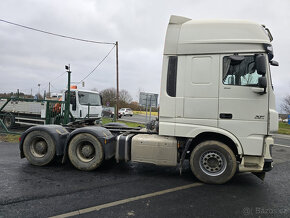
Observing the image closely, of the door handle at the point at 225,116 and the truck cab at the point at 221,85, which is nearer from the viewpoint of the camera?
the truck cab at the point at 221,85

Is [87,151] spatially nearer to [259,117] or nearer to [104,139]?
[104,139]

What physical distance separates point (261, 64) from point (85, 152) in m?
4.35

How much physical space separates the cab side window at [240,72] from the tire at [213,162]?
1.35m

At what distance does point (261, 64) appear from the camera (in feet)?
12.6

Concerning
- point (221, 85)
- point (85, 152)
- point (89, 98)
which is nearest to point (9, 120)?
point (89, 98)

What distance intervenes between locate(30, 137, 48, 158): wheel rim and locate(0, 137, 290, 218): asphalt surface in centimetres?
37

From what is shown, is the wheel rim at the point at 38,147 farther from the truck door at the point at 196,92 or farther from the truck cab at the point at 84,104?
the truck cab at the point at 84,104

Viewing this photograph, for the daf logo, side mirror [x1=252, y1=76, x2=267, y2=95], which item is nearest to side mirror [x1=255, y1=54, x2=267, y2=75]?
side mirror [x1=252, y1=76, x2=267, y2=95]

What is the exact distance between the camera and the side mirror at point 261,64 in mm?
3828

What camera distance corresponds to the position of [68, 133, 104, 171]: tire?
4.92m

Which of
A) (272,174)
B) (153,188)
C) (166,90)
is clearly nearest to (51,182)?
(153,188)

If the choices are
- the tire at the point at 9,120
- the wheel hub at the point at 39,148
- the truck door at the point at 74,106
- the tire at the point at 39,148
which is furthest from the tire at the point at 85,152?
the tire at the point at 9,120

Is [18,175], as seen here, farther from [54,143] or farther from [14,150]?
[14,150]

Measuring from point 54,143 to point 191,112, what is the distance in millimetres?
3541
